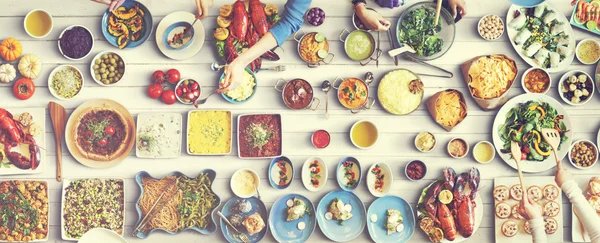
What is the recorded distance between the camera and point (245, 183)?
4586 mm

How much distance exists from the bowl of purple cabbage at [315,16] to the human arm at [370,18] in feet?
0.98

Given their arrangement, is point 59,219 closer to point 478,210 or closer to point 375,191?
point 375,191

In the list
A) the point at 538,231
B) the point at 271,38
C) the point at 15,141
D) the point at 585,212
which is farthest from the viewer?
the point at 15,141

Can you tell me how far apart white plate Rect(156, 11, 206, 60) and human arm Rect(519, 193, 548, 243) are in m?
2.97

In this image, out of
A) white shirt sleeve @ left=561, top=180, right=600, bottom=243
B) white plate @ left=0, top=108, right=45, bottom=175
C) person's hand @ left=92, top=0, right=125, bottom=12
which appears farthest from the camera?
white plate @ left=0, top=108, right=45, bottom=175

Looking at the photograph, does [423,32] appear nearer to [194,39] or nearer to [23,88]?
[194,39]

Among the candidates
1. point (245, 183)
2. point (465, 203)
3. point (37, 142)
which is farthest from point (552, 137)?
point (37, 142)

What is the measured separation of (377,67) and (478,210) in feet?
4.92

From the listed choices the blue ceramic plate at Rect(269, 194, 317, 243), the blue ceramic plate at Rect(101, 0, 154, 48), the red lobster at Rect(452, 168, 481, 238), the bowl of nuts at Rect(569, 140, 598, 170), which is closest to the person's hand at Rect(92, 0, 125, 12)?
the blue ceramic plate at Rect(101, 0, 154, 48)

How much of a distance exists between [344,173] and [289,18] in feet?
4.91

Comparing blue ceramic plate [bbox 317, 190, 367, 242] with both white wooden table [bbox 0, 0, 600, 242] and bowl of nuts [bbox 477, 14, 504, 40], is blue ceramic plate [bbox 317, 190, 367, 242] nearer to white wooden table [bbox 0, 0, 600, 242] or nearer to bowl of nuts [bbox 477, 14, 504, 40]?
white wooden table [bbox 0, 0, 600, 242]

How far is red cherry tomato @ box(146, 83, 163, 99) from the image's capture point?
4.51m

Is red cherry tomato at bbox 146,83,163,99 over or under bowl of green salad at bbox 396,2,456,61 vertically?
under

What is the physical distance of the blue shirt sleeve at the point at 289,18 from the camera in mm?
3732
